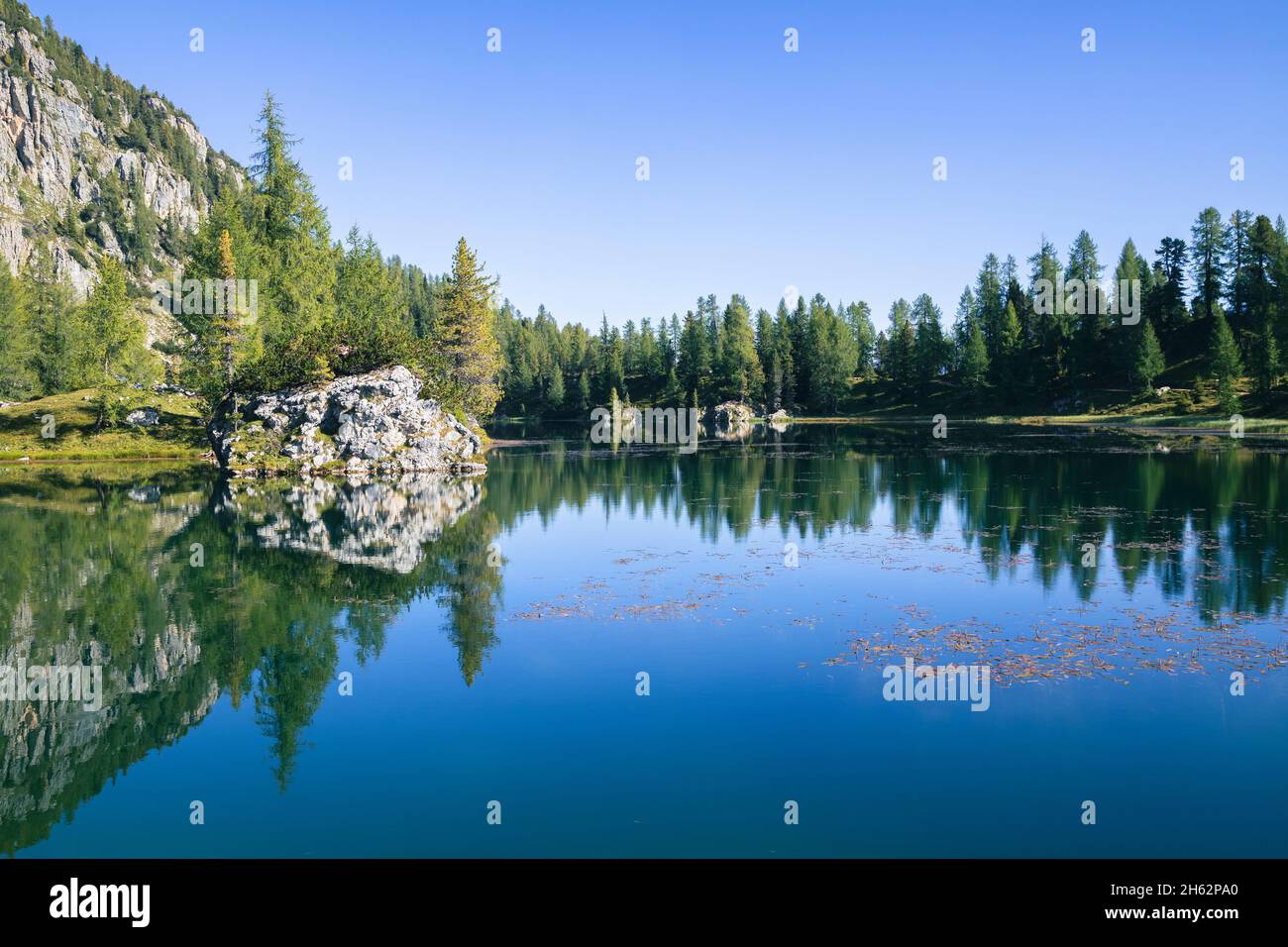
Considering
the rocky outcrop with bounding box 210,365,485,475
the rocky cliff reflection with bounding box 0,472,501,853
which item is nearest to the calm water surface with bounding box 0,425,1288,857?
the rocky cliff reflection with bounding box 0,472,501,853

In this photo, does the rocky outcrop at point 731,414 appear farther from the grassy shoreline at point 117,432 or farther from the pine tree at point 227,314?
the pine tree at point 227,314

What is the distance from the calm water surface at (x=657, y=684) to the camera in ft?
42.5

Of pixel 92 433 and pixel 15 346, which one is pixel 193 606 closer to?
pixel 92 433

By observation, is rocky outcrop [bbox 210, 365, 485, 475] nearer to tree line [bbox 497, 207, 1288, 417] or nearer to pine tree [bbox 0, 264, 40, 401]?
pine tree [bbox 0, 264, 40, 401]

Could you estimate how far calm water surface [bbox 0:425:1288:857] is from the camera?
12953mm

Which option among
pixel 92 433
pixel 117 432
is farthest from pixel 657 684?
pixel 92 433

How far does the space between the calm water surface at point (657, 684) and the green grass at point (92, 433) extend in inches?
1620

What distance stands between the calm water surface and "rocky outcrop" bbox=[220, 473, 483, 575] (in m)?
0.43

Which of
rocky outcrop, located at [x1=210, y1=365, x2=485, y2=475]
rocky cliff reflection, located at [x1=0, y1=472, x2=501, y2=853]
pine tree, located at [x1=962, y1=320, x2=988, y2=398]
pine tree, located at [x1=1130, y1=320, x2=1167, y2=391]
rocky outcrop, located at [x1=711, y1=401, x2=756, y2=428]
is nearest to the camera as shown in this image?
rocky cliff reflection, located at [x1=0, y1=472, x2=501, y2=853]

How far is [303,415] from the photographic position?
6775 centimetres

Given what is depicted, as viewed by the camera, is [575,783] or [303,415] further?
[303,415]
